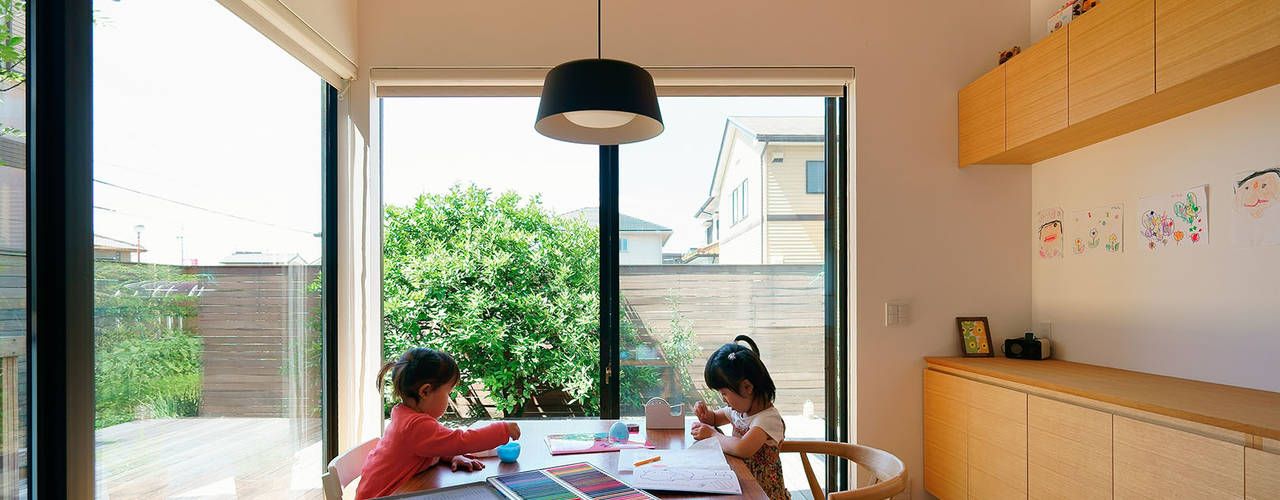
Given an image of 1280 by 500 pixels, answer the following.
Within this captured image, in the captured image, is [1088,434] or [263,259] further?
[263,259]

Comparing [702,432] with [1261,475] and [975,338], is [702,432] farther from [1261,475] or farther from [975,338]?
[975,338]

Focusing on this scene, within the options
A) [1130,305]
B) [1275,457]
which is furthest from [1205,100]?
[1275,457]

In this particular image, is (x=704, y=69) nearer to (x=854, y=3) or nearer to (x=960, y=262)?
(x=854, y=3)

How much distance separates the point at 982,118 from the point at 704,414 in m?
1.81

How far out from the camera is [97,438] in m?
1.81

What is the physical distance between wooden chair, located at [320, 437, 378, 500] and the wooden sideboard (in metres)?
2.21

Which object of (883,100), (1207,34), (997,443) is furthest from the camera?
(883,100)

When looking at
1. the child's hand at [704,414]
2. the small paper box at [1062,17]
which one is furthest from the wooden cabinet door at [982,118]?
the child's hand at [704,414]

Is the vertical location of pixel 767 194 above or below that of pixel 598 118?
below

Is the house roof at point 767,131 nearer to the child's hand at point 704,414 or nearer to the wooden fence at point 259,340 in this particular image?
the child's hand at point 704,414

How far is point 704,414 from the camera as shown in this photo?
240 centimetres

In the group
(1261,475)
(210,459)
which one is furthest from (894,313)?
(210,459)

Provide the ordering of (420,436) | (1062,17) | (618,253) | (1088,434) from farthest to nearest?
(618,253), (1062,17), (1088,434), (420,436)

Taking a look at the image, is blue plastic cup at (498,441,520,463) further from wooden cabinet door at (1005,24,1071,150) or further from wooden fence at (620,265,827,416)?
wooden cabinet door at (1005,24,1071,150)
